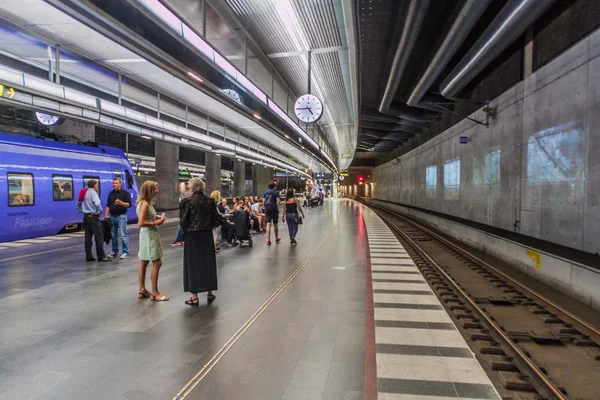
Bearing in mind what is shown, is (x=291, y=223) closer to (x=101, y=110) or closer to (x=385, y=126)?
(x=101, y=110)

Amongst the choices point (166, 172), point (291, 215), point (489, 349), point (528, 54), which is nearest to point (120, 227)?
point (291, 215)

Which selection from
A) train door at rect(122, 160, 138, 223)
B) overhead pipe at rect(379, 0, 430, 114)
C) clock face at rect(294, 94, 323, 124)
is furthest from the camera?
train door at rect(122, 160, 138, 223)

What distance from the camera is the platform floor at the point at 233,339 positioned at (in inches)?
109

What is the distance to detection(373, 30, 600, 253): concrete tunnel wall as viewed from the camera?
6188 millimetres

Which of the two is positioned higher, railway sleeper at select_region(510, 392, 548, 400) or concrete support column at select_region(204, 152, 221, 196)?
concrete support column at select_region(204, 152, 221, 196)

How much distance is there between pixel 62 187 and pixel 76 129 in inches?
257

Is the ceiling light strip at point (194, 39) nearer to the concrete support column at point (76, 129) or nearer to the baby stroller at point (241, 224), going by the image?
the baby stroller at point (241, 224)

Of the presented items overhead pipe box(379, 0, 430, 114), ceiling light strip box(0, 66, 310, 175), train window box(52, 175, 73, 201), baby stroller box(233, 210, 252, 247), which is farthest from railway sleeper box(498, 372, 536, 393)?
train window box(52, 175, 73, 201)

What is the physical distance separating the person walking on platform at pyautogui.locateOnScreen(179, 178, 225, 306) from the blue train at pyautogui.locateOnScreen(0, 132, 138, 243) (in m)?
8.16

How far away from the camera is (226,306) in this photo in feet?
15.6

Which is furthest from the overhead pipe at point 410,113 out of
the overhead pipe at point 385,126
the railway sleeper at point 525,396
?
the railway sleeper at point 525,396

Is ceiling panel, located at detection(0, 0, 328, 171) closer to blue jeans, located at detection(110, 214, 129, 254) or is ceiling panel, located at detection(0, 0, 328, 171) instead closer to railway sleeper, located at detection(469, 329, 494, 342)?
blue jeans, located at detection(110, 214, 129, 254)

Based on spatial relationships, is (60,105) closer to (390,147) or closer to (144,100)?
(144,100)

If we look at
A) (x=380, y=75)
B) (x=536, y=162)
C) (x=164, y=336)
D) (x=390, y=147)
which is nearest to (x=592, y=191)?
(x=536, y=162)
